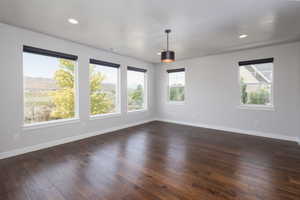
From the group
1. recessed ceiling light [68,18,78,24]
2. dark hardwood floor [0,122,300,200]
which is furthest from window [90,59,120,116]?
recessed ceiling light [68,18,78,24]

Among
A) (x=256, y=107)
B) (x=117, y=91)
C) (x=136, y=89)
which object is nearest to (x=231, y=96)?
(x=256, y=107)

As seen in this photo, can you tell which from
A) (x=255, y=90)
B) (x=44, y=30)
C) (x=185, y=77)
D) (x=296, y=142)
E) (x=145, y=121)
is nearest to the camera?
(x=44, y=30)

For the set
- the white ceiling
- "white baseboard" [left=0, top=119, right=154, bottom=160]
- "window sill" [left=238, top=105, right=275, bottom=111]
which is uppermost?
the white ceiling

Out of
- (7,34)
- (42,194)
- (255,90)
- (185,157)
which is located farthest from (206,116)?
(7,34)

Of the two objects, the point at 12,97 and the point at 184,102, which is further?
the point at 184,102

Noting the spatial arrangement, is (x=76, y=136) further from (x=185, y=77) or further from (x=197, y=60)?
(x=197, y=60)

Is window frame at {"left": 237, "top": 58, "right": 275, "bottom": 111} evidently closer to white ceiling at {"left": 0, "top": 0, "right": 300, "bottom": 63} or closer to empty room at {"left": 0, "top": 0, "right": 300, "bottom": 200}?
empty room at {"left": 0, "top": 0, "right": 300, "bottom": 200}

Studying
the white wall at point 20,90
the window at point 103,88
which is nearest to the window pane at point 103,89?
the window at point 103,88

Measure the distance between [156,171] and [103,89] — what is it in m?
3.18

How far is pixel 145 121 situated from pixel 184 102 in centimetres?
183

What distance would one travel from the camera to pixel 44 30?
10.1ft

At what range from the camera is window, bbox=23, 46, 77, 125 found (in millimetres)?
3197

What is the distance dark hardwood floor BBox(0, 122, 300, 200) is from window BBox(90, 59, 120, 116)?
126 cm

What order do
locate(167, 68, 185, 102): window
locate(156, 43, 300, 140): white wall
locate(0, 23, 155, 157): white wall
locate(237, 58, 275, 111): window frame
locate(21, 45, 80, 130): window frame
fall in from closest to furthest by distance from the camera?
locate(0, 23, 155, 157): white wall < locate(21, 45, 80, 130): window frame < locate(156, 43, 300, 140): white wall < locate(237, 58, 275, 111): window frame < locate(167, 68, 185, 102): window
